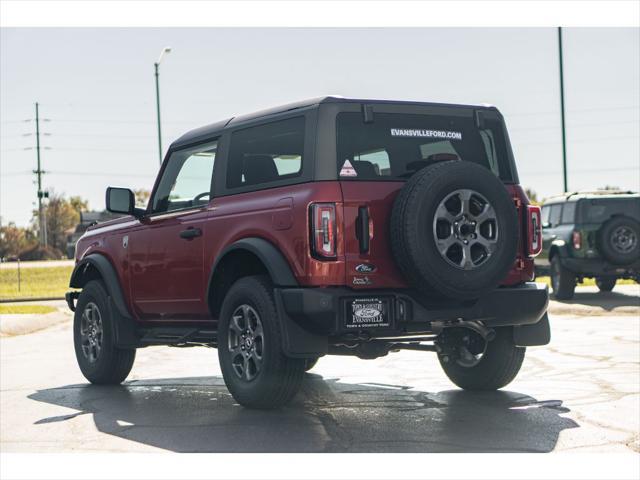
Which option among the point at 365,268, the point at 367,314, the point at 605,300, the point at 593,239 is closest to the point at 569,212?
the point at 593,239

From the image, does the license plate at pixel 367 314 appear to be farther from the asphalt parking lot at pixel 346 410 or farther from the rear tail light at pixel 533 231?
the rear tail light at pixel 533 231

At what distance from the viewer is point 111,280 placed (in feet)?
30.6

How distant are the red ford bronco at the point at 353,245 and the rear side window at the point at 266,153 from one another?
0.6 inches

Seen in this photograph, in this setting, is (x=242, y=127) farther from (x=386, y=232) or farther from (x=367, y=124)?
(x=386, y=232)

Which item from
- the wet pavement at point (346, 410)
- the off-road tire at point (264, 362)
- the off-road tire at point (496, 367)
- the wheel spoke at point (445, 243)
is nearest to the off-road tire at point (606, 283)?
the wet pavement at point (346, 410)

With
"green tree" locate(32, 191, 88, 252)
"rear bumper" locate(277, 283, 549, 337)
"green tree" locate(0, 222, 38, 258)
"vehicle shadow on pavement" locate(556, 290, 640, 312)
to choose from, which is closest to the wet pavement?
"rear bumper" locate(277, 283, 549, 337)

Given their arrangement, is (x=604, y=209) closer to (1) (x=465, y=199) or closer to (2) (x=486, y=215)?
(2) (x=486, y=215)

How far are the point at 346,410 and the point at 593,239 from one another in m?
12.7

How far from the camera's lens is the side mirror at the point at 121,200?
8.90 meters

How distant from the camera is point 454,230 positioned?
6.75 m

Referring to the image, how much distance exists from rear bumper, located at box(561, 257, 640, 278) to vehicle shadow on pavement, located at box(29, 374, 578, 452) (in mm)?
11021

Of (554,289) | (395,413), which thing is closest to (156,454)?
(395,413)

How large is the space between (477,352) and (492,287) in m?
1.35

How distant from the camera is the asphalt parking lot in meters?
6.32
